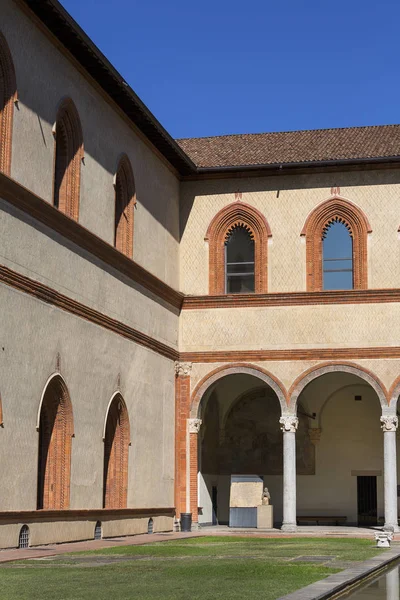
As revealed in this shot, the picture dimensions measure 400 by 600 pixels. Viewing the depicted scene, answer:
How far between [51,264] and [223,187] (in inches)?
422

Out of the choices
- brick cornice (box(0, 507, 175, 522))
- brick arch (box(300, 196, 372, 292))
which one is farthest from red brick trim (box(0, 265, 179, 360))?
brick arch (box(300, 196, 372, 292))

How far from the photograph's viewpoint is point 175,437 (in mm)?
29562

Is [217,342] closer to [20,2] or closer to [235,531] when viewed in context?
[235,531]

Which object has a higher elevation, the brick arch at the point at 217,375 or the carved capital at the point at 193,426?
the brick arch at the point at 217,375

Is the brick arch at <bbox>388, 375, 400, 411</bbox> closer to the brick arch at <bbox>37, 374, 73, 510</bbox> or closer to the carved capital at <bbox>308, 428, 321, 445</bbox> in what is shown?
the carved capital at <bbox>308, 428, 321, 445</bbox>

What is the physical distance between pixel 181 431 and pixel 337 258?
6558 mm

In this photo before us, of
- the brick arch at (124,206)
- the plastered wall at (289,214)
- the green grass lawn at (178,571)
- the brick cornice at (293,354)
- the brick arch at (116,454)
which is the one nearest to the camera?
the green grass lawn at (178,571)

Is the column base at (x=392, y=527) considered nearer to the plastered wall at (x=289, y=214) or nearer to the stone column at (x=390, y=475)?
the stone column at (x=390, y=475)

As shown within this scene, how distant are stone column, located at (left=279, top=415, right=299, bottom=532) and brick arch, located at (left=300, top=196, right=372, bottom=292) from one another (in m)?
3.78

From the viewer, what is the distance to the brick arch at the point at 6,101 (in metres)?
19.2

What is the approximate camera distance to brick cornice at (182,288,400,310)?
95.6 ft

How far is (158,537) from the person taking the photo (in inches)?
982

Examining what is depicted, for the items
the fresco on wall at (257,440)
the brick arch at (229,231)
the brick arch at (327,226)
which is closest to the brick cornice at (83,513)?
the fresco on wall at (257,440)

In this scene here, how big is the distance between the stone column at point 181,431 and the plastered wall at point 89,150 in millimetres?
2644
